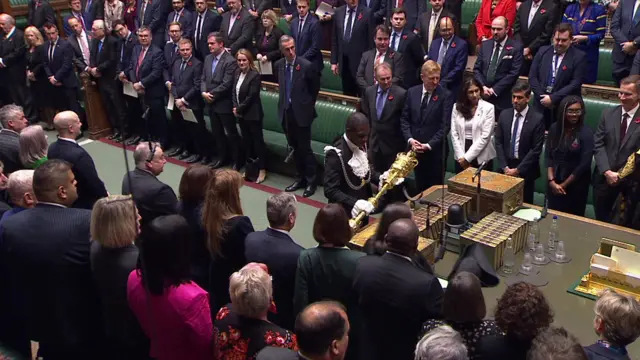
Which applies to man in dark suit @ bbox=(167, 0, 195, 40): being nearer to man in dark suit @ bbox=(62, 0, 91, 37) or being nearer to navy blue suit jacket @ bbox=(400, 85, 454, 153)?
man in dark suit @ bbox=(62, 0, 91, 37)

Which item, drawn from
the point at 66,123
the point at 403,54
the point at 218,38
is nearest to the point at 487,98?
the point at 403,54

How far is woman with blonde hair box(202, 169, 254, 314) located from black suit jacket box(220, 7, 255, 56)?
402cm

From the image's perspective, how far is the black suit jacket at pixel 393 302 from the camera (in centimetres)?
262

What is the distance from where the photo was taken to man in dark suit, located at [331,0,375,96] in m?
6.61

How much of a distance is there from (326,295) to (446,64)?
3520mm

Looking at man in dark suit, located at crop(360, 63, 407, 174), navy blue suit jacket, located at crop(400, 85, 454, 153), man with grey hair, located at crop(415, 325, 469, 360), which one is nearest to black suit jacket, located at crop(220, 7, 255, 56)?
man in dark suit, located at crop(360, 63, 407, 174)

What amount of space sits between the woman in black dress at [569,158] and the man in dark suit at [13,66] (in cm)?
658

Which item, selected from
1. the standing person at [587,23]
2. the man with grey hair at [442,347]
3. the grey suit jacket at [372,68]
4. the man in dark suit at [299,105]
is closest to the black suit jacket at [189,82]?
the man in dark suit at [299,105]

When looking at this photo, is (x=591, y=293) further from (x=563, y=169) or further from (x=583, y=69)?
(x=583, y=69)

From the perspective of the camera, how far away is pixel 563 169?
185 inches

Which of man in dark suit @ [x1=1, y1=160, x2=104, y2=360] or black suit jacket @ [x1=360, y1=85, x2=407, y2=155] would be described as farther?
black suit jacket @ [x1=360, y1=85, x2=407, y2=155]

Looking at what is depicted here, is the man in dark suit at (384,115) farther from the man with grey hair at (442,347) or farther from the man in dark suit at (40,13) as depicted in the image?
the man in dark suit at (40,13)

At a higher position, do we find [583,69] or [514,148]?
[583,69]

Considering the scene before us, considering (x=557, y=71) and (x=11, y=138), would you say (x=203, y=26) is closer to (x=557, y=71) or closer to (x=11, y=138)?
(x=11, y=138)
